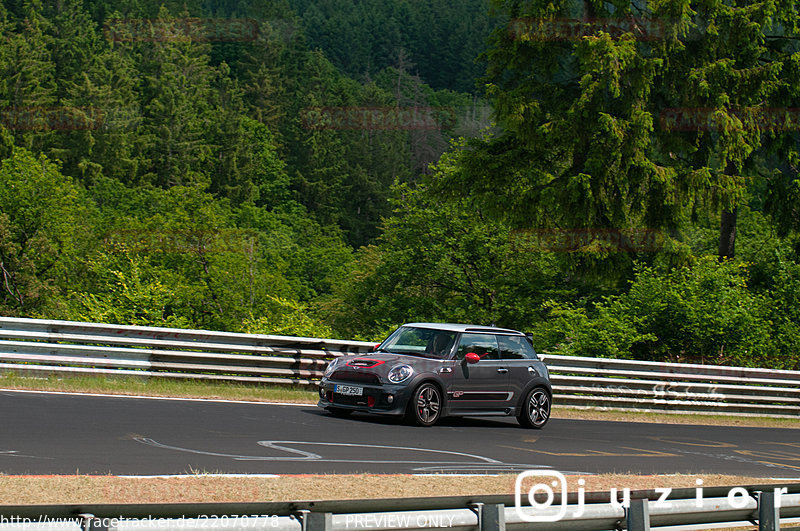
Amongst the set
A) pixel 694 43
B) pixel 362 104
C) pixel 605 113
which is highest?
pixel 362 104

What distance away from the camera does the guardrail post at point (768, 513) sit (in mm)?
7195

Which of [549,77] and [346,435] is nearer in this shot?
[346,435]

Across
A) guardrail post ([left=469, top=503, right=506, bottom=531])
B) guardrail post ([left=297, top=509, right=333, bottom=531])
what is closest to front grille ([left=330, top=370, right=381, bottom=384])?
guardrail post ([left=469, top=503, right=506, bottom=531])

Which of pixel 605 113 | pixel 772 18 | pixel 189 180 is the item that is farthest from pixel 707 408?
pixel 189 180

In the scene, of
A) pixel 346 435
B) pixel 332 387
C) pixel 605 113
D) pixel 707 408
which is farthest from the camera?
pixel 605 113

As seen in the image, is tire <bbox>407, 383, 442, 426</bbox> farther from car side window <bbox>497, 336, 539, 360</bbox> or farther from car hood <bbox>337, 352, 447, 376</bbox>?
car side window <bbox>497, 336, 539, 360</bbox>

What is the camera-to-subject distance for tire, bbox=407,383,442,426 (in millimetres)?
15281

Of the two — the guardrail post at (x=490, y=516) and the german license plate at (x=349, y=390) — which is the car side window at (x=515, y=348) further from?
the guardrail post at (x=490, y=516)

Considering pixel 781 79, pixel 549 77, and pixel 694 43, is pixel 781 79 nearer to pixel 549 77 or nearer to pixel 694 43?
pixel 694 43

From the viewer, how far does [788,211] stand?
3534cm

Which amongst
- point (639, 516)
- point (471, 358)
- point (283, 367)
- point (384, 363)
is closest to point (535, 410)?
point (471, 358)

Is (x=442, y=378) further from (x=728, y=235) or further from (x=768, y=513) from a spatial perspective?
(x=728, y=235)

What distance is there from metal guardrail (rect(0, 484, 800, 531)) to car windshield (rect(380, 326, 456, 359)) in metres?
8.61

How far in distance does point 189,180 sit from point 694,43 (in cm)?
7340
